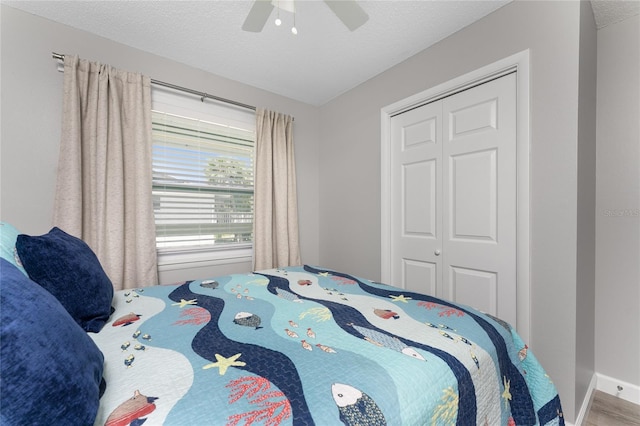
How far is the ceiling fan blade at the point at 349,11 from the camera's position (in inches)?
56.1

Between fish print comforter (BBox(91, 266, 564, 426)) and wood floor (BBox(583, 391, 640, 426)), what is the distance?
98 cm

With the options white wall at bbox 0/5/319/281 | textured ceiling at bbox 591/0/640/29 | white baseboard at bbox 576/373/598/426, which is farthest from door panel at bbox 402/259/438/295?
white wall at bbox 0/5/319/281

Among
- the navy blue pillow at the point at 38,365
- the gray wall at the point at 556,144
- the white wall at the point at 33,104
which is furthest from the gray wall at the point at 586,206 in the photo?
the white wall at the point at 33,104

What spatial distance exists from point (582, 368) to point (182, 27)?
355cm

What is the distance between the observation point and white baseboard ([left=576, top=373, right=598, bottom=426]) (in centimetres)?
158

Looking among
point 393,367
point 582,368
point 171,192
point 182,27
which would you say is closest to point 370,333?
point 393,367

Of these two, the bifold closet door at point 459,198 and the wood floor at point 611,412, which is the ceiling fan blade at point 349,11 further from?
the wood floor at point 611,412

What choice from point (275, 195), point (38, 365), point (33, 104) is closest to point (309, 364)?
point (38, 365)

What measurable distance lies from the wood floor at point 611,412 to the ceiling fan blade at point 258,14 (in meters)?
3.07

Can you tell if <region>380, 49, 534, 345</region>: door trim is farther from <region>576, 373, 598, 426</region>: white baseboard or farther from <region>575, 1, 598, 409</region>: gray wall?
<region>576, 373, 598, 426</region>: white baseboard

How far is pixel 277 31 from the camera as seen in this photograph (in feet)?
6.62

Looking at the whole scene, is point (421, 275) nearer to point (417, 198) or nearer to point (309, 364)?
point (417, 198)

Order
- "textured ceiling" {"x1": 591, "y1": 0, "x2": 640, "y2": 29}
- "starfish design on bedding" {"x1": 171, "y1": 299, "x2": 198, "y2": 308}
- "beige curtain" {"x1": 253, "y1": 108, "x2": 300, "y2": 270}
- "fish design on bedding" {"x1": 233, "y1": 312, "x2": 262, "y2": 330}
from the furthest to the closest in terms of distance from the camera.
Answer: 1. "beige curtain" {"x1": 253, "y1": 108, "x2": 300, "y2": 270}
2. "textured ceiling" {"x1": 591, "y1": 0, "x2": 640, "y2": 29}
3. "starfish design on bedding" {"x1": 171, "y1": 299, "x2": 198, "y2": 308}
4. "fish design on bedding" {"x1": 233, "y1": 312, "x2": 262, "y2": 330}

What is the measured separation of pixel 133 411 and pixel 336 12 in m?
1.90
